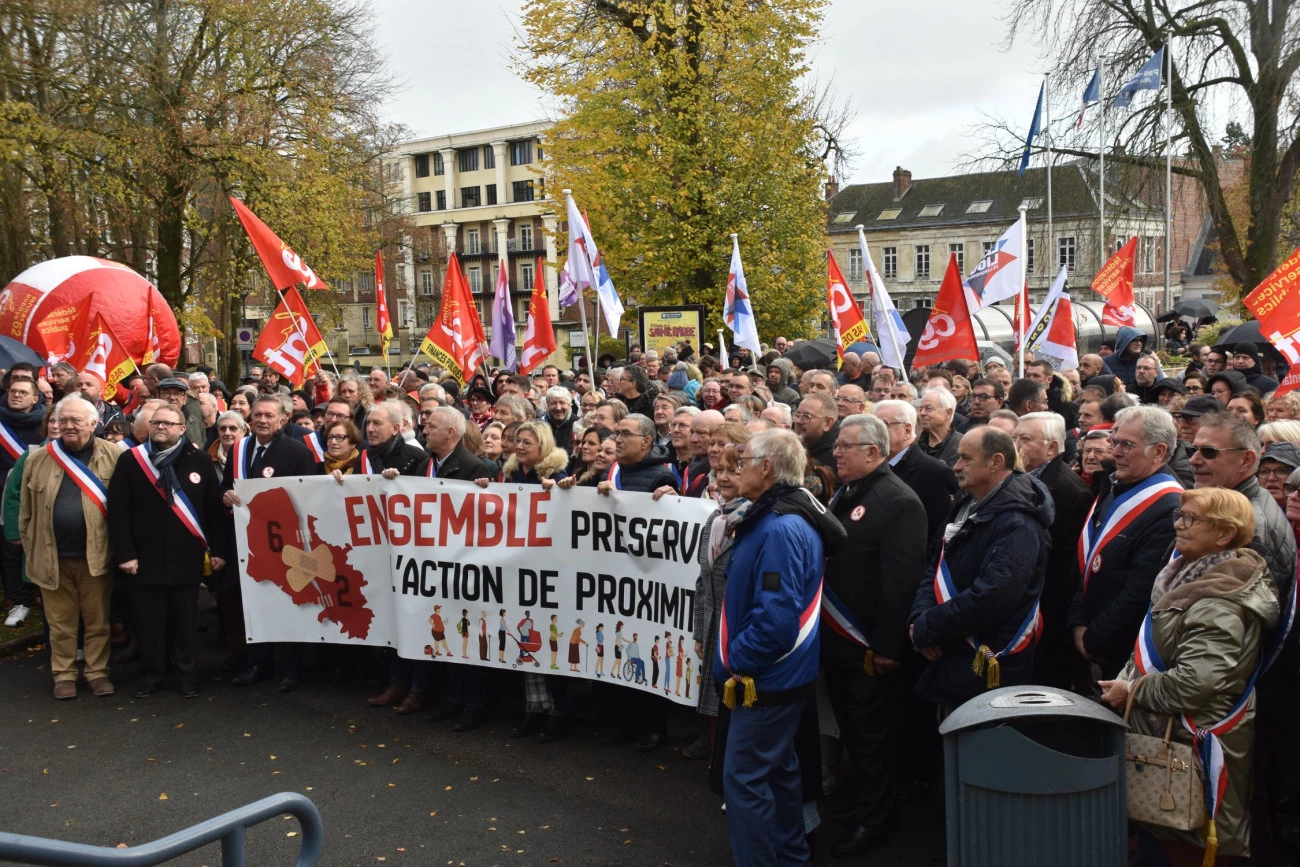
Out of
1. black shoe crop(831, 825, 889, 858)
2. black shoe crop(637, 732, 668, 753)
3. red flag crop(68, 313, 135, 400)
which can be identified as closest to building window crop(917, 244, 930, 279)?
red flag crop(68, 313, 135, 400)

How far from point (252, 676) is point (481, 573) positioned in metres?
2.27

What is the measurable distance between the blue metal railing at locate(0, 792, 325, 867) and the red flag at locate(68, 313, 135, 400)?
9.60 m

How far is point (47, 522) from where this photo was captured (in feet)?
24.8

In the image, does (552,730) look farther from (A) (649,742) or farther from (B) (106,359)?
(B) (106,359)

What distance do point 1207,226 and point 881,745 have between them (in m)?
68.9

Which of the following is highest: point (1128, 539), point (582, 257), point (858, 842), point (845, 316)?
point (582, 257)

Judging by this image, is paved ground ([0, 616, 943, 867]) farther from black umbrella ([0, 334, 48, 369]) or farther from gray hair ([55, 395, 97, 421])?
black umbrella ([0, 334, 48, 369])

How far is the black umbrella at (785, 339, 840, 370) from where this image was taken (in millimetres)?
18234

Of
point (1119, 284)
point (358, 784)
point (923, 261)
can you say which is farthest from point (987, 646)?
point (923, 261)

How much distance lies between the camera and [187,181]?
2527cm

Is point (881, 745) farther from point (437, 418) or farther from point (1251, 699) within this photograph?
point (437, 418)

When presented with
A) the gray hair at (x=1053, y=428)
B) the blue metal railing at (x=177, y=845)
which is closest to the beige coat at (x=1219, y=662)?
the gray hair at (x=1053, y=428)

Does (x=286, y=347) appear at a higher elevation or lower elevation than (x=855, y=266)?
lower

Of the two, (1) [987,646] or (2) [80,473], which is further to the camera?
(2) [80,473]
